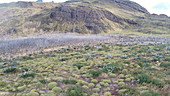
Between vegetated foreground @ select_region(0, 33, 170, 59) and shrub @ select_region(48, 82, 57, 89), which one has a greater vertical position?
shrub @ select_region(48, 82, 57, 89)

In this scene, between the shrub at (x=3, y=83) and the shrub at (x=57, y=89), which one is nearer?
the shrub at (x=57, y=89)

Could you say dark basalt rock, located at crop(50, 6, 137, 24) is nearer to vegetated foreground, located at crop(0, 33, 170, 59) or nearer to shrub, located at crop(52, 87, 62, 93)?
vegetated foreground, located at crop(0, 33, 170, 59)

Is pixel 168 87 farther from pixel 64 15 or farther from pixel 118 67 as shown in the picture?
pixel 64 15

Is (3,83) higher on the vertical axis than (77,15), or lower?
lower

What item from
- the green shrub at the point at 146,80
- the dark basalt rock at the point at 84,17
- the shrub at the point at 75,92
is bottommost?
the shrub at the point at 75,92

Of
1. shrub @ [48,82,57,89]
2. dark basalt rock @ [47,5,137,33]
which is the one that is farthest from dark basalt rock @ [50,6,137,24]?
shrub @ [48,82,57,89]

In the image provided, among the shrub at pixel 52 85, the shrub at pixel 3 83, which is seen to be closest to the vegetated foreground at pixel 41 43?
the shrub at pixel 3 83

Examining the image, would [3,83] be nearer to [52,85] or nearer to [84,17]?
[52,85]

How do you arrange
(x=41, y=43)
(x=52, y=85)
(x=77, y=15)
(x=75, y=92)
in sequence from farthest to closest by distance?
(x=77, y=15)
(x=41, y=43)
(x=52, y=85)
(x=75, y=92)

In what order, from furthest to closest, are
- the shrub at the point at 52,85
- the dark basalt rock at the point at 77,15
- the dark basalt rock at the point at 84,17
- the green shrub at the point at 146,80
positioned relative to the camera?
the dark basalt rock at the point at 77,15 < the dark basalt rock at the point at 84,17 < the shrub at the point at 52,85 < the green shrub at the point at 146,80

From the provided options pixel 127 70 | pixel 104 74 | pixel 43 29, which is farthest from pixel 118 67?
pixel 43 29

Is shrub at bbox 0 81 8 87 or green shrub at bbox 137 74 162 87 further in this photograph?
shrub at bbox 0 81 8 87

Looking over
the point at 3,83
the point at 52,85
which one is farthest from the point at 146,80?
the point at 3,83

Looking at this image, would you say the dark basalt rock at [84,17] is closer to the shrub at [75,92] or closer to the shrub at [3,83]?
the shrub at [3,83]
